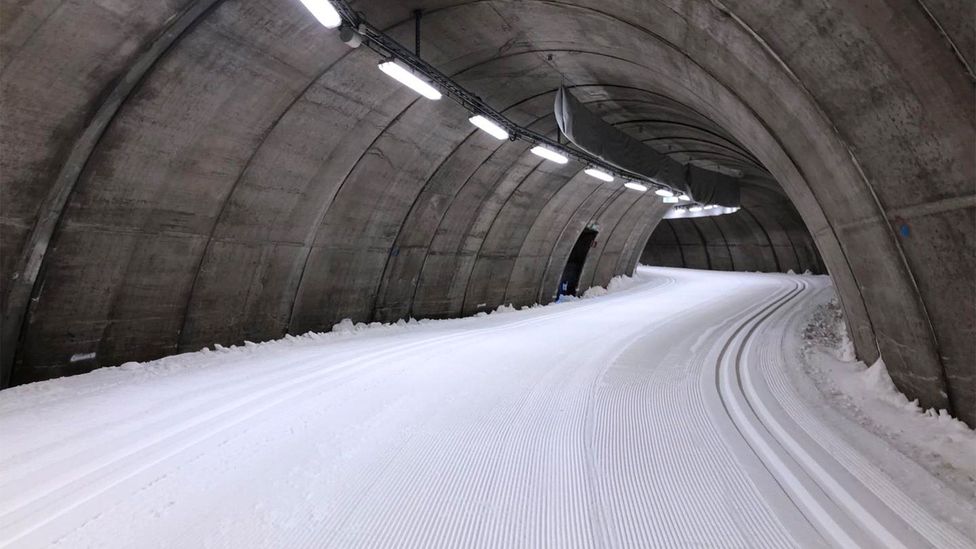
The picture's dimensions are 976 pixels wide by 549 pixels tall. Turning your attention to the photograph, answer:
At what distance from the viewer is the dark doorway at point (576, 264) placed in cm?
1898

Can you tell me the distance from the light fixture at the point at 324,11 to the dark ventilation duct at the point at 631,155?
4.36 metres

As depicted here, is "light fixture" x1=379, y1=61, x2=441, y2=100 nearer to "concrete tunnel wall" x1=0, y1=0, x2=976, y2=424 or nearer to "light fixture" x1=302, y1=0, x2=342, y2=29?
"concrete tunnel wall" x1=0, y1=0, x2=976, y2=424

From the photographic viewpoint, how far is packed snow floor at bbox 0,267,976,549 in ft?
8.46

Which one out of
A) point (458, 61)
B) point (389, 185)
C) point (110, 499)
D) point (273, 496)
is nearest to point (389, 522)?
point (273, 496)

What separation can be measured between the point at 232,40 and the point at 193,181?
73.7 inches

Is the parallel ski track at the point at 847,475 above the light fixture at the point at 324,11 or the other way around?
the other way around

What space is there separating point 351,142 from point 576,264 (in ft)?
43.6

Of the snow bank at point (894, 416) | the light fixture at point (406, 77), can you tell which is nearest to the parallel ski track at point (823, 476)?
the snow bank at point (894, 416)

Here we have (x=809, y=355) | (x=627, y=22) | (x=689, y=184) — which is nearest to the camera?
(x=627, y=22)

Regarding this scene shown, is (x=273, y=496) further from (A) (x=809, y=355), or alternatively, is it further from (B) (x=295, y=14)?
(A) (x=809, y=355)

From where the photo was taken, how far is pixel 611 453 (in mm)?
3586

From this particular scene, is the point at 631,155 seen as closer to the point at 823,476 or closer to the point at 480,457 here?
the point at 823,476

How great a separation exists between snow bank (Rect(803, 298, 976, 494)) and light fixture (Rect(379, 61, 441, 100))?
5952mm

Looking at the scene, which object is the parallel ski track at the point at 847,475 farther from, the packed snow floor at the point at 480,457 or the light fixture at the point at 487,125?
the light fixture at the point at 487,125
